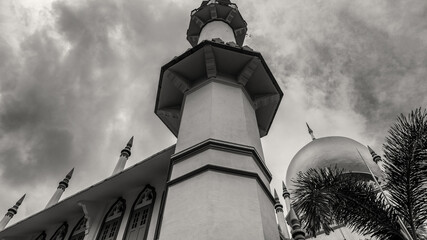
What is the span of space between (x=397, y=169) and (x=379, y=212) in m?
1.21

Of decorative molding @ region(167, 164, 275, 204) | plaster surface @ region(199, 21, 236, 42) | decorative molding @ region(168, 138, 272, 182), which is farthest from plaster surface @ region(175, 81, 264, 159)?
plaster surface @ region(199, 21, 236, 42)

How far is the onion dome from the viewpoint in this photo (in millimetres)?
24859

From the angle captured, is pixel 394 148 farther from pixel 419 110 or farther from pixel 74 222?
pixel 74 222

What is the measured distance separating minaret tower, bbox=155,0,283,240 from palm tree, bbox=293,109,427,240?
1.87m

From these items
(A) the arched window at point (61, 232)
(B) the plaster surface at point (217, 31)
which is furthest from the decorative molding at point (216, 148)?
(A) the arched window at point (61, 232)

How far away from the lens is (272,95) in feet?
36.5

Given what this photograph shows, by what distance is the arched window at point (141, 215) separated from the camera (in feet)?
32.4

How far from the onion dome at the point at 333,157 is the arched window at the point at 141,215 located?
51.9 feet

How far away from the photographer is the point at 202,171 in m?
6.87

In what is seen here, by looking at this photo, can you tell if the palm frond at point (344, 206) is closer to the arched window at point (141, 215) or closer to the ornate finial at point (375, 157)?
the arched window at point (141, 215)

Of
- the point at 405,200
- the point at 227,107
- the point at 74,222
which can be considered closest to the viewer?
the point at 405,200

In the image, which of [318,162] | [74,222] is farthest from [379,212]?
[318,162]

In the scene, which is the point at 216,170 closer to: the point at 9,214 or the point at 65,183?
the point at 65,183

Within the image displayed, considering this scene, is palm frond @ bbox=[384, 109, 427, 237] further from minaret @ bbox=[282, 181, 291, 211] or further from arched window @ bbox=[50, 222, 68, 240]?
minaret @ bbox=[282, 181, 291, 211]
